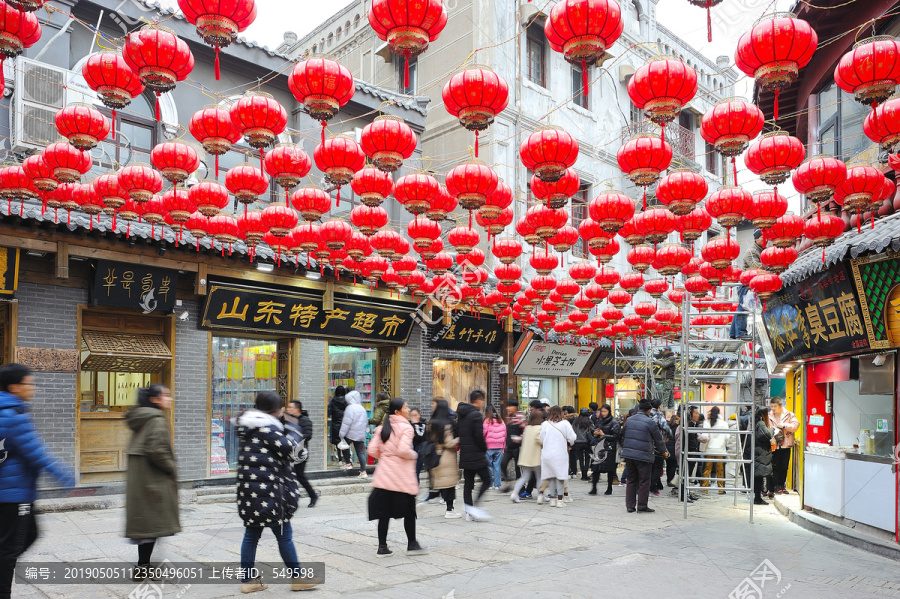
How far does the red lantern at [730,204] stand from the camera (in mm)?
10328

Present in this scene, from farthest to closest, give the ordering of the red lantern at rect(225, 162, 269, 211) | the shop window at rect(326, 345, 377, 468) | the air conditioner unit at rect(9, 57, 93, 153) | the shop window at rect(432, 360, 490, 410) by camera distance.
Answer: the shop window at rect(432, 360, 490, 410), the shop window at rect(326, 345, 377, 468), the air conditioner unit at rect(9, 57, 93, 153), the red lantern at rect(225, 162, 269, 211)

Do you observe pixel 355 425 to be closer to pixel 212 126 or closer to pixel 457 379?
pixel 457 379

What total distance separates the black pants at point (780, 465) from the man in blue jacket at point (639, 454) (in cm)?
345

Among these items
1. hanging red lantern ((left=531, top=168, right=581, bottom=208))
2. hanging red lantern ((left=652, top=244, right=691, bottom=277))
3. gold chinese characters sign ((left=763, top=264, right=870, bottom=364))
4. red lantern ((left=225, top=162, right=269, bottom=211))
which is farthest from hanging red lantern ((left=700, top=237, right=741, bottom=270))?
red lantern ((left=225, top=162, right=269, bottom=211))

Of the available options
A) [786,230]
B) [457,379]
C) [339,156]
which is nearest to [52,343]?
[339,156]

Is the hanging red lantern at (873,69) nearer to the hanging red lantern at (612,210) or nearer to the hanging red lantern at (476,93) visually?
the hanging red lantern at (476,93)

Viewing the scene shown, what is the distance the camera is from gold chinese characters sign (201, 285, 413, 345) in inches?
561

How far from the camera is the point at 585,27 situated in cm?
663

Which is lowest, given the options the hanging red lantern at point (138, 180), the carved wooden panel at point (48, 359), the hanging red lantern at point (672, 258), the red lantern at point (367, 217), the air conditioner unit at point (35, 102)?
the carved wooden panel at point (48, 359)

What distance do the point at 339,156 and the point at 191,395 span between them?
22.6 feet

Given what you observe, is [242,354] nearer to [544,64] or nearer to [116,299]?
[116,299]

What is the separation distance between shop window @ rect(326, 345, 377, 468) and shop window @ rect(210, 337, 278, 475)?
1.53 metres

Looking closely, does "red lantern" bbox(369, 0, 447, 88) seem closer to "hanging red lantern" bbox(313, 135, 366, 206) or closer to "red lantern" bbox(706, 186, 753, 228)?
"hanging red lantern" bbox(313, 135, 366, 206)

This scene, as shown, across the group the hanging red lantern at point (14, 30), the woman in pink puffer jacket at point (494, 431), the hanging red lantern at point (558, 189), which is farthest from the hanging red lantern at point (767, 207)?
the hanging red lantern at point (14, 30)
